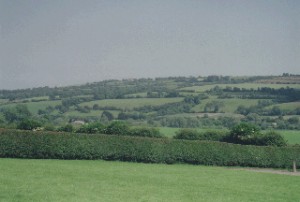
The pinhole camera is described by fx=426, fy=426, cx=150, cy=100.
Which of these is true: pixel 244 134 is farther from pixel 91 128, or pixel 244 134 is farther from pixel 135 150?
pixel 91 128

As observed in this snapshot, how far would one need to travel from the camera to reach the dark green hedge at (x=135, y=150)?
3847 cm

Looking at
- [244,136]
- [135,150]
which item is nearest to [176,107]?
[244,136]

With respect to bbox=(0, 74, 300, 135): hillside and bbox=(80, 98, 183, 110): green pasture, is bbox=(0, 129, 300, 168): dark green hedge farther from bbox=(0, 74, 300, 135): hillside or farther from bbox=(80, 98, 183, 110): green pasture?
bbox=(80, 98, 183, 110): green pasture

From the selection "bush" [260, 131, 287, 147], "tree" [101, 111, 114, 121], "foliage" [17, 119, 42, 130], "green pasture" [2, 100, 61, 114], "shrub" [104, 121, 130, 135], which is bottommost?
"tree" [101, 111, 114, 121]

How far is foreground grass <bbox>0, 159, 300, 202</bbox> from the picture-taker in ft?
63.1

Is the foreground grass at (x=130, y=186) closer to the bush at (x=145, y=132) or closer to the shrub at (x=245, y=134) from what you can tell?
the shrub at (x=245, y=134)

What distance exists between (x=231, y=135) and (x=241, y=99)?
149 ft

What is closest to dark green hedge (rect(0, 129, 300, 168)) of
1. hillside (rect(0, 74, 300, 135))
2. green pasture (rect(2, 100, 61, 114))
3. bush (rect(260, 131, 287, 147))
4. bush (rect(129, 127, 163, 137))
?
bush (rect(260, 131, 287, 147))

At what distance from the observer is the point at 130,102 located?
321ft

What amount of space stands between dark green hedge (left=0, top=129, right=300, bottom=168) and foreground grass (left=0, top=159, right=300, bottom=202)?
1114 cm

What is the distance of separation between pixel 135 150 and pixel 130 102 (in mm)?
56851

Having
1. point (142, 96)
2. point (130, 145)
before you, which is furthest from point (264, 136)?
point (142, 96)

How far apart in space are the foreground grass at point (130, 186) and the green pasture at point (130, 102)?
65.5 meters

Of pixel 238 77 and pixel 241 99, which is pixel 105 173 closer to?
pixel 241 99
